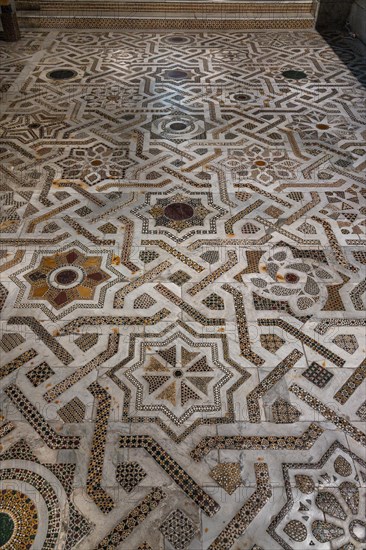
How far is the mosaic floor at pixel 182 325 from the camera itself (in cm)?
113

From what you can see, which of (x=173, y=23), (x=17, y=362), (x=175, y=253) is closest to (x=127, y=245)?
(x=175, y=253)

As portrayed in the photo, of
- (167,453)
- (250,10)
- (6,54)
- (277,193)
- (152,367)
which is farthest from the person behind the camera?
(250,10)

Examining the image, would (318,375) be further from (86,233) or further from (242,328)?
(86,233)

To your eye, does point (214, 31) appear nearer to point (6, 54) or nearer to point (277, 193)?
point (6, 54)

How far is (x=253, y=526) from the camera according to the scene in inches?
43.1

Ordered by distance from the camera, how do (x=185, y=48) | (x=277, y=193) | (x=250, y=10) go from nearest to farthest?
(x=277, y=193), (x=185, y=48), (x=250, y=10)

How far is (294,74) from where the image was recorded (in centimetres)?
367

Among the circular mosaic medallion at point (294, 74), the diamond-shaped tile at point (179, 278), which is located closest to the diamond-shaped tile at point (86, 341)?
the diamond-shaped tile at point (179, 278)

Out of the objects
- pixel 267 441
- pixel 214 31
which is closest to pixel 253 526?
pixel 267 441

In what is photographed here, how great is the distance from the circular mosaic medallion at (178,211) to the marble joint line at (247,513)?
1272mm

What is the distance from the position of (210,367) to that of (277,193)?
3.95 feet

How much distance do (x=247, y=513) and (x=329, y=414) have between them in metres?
0.42

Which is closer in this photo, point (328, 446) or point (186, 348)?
point (328, 446)

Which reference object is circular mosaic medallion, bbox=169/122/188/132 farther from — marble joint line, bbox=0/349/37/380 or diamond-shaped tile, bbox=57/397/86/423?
diamond-shaped tile, bbox=57/397/86/423
